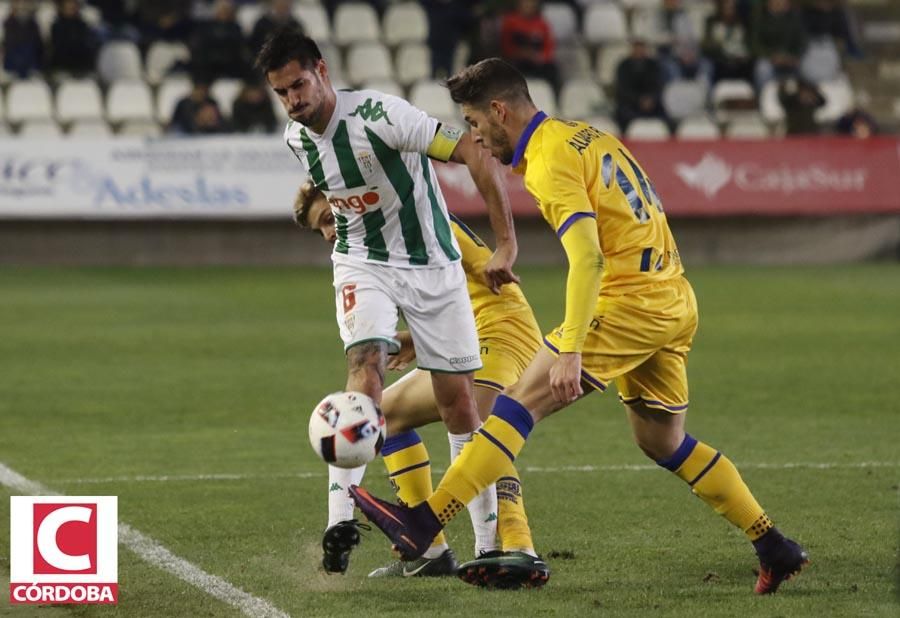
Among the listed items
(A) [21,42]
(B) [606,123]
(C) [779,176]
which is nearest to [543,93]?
(B) [606,123]

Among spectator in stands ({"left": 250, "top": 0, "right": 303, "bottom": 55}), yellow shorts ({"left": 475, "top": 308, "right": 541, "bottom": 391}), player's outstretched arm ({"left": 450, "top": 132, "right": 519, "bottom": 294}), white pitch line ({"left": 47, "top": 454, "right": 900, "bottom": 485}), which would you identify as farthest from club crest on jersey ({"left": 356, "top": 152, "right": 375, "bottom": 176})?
spectator in stands ({"left": 250, "top": 0, "right": 303, "bottom": 55})

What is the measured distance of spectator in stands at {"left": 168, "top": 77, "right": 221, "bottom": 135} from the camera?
2014 centimetres

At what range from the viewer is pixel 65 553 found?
565 centimetres

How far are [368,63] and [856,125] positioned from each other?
6.70 meters

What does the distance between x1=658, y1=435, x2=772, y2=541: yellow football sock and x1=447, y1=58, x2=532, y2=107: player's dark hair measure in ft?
4.56

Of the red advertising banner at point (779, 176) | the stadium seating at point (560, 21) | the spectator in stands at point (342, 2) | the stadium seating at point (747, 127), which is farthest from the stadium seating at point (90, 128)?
the stadium seating at point (747, 127)

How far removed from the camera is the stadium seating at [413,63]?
75.6ft

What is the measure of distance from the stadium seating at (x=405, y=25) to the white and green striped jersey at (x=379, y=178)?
57.4 feet

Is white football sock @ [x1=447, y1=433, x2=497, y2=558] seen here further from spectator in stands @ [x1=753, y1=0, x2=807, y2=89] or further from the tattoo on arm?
spectator in stands @ [x1=753, y1=0, x2=807, y2=89]

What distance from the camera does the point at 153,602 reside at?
5547 mm

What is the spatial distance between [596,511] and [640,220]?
1957 millimetres

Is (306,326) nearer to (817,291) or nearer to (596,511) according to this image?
(817,291)

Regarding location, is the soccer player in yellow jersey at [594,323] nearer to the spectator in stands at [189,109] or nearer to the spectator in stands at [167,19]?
the spectator in stands at [189,109]

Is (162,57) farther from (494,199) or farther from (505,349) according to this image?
(494,199)
